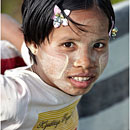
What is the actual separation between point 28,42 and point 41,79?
7.4 inches

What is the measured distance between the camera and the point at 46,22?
139 centimetres

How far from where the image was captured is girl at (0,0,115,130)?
130 centimetres

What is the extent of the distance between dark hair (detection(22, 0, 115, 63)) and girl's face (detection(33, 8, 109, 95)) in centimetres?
3

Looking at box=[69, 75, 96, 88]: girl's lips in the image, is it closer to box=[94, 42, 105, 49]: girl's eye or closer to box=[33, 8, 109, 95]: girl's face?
box=[33, 8, 109, 95]: girl's face

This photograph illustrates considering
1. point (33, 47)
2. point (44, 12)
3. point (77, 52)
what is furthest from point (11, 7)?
point (77, 52)

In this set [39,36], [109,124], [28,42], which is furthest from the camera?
[109,124]

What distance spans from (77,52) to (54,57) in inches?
4.1

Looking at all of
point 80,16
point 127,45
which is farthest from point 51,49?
point 127,45

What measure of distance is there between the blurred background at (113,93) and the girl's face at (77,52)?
102 centimetres

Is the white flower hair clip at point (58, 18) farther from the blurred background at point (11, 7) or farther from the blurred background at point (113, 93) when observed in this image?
the blurred background at point (11, 7)

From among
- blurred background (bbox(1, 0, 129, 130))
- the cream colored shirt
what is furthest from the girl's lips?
blurred background (bbox(1, 0, 129, 130))

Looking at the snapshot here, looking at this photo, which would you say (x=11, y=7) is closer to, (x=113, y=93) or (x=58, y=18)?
(x=113, y=93)

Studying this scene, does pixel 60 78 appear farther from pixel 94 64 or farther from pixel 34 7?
pixel 34 7

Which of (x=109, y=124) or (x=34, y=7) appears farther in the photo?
(x=109, y=124)
